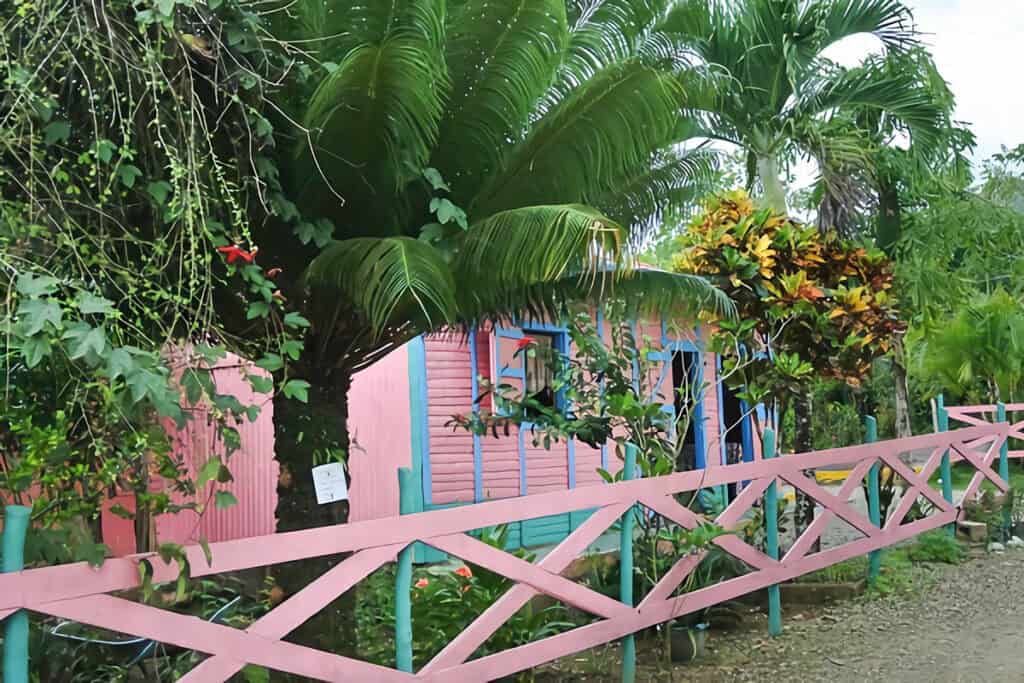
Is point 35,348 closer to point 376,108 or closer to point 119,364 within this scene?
point 119,364

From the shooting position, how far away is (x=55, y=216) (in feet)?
12.1

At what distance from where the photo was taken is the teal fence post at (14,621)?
125 inches

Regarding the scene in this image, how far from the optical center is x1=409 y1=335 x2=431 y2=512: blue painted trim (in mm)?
9227

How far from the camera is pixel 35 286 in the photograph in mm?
2945

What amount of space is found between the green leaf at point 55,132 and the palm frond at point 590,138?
7.90 ft

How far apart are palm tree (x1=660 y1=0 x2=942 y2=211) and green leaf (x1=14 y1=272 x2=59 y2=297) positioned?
7866 millimetres

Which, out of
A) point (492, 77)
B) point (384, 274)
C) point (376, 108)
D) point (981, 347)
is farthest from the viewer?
point (981, 347)

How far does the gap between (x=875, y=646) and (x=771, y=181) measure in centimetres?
520

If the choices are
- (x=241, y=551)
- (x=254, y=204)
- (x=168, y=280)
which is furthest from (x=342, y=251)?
(x=241, y=551)

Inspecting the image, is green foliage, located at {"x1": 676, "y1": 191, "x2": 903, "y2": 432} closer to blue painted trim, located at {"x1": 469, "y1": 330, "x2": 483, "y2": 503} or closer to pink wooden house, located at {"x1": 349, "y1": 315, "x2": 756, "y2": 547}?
pink wooden house, located at {"x1": 349, "y1": 315, "x2": 756, "y2": 547}

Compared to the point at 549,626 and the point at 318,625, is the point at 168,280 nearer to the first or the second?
the point at 318,625

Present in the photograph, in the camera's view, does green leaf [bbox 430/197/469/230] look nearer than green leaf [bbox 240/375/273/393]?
No

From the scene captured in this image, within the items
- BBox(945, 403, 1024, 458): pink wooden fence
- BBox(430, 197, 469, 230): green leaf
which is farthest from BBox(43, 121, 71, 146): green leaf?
BBox(945, 403, 1024, 458): pink wooden fence

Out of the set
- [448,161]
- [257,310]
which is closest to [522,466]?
[448,161]
